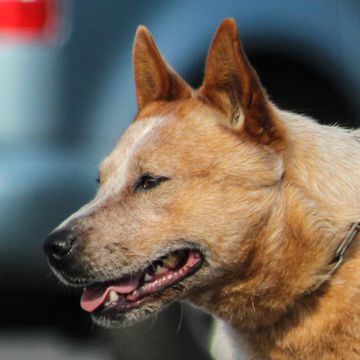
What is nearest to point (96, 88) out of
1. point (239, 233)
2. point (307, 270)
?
point (239, 233)

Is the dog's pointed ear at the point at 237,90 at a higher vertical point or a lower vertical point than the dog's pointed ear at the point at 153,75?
higher

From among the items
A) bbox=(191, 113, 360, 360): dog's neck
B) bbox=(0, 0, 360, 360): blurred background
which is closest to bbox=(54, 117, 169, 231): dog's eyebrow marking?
bbox=(191, 113, 360, 360): dog's neck

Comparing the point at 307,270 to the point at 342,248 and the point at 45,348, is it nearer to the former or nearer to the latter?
the point at 342,248

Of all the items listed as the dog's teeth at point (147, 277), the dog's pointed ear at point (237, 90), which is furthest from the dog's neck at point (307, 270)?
the dog's teeth at point (147, 277)

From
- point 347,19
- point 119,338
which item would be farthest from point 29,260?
point 347,19

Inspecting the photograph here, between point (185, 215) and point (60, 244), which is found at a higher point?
point (185, 215)

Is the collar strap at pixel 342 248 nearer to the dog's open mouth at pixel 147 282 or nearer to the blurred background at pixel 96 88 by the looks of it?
the dog's open mouth at pixel 147 282

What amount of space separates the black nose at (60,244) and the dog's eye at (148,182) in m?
0.32

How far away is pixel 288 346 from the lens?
493 cm

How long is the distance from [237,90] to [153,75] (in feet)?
1.73

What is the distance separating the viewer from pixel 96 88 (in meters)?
6.21

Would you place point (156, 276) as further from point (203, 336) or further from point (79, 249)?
point (203, 336)

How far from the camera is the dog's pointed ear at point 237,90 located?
193 inches

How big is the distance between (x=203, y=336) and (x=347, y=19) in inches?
63.5
